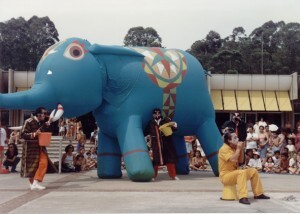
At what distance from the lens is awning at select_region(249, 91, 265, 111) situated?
28.3 m

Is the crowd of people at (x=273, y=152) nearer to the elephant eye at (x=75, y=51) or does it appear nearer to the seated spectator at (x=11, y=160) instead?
the elephant eye at (x=75, y=51)

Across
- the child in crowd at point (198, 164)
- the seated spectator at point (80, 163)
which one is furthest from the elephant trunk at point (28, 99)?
the child in crowd at point (198, 164)

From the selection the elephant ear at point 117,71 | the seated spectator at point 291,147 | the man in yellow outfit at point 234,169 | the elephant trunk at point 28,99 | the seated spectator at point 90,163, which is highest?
the elephant ear at point 117,71

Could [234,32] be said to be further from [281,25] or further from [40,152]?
[40,152]

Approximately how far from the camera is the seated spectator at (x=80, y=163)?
14164 mm

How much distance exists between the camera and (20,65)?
4378cm

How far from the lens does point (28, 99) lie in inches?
394

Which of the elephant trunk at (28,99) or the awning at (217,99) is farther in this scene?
the awning at (217,99)

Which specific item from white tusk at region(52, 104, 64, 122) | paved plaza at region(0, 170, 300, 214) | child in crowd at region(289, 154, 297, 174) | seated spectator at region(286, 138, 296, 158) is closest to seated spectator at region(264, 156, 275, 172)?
child in crowd at region(289, 154, 297, 174)

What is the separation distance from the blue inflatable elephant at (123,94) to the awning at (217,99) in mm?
15691

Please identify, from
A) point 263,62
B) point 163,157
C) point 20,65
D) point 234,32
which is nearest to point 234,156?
point 163,157

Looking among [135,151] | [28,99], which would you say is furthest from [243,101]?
[28,99]

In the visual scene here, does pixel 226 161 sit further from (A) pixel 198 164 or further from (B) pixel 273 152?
(B) pixel 273 152

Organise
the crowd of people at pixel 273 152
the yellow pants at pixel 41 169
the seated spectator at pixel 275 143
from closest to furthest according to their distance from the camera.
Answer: the yellow pants at pixel 41 169, the crowd of people at pixel 273 152, the seated spectator at pixel 275 143
